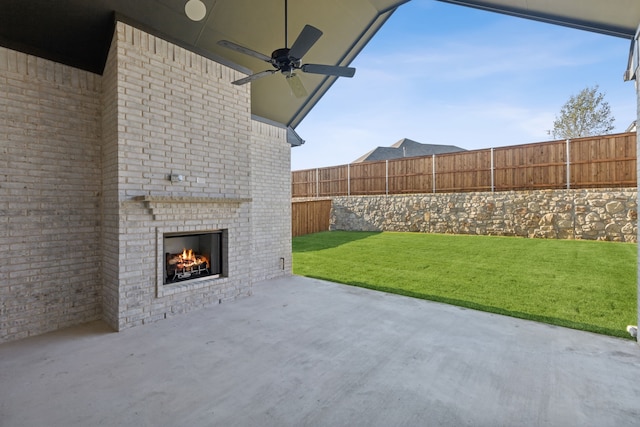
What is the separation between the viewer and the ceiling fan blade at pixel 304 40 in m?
3.00

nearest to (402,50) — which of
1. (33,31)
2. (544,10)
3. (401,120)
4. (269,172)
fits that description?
(544,10)

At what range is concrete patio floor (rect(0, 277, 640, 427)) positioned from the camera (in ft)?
6.40

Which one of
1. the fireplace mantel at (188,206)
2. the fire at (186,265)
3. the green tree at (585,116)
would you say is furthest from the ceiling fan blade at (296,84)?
the green tree at (585,116)

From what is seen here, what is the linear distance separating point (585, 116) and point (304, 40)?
19002mm

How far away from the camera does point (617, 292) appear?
4559mm

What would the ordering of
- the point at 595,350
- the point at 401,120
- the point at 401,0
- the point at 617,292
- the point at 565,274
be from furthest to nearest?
the point at 401,120, the point at 565,274, the point at 401,0, the point at 617,292, the point at 595,350

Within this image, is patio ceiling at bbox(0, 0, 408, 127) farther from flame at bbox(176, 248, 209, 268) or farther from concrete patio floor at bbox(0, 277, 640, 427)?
concrete patio floor at bbox(0, 277, 640, 427)

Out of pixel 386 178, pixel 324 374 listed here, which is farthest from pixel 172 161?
pixel 386 178

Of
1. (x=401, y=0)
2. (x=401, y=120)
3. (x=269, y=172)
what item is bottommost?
(x=269, y=172)

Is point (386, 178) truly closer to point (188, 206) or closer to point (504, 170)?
point (504, 170)

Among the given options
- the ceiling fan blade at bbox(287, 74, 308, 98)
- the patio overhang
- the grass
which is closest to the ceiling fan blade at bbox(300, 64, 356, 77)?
the ceiling fan blade at bbox(287, 74, 308, 98)

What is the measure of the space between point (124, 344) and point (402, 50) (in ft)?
32.1

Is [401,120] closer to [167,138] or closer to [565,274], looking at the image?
[565,274]

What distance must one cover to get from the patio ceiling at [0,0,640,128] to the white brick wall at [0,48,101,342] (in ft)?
1.01
